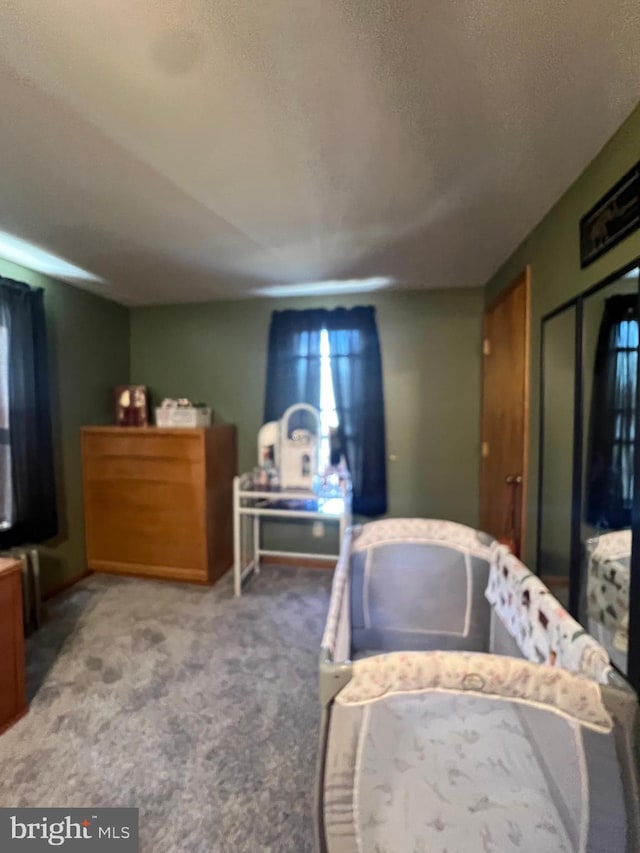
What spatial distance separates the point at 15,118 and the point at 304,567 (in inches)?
123

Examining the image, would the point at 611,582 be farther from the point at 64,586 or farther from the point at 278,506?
the point at 64,586

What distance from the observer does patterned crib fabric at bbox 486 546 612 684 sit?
113 centimetres

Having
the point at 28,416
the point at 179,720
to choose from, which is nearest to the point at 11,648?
the point at 179,720

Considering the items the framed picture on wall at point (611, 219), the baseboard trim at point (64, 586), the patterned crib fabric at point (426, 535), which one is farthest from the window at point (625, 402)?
the baseboard trim at point (64, 586)

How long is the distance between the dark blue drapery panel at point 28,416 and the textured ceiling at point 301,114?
62 cm

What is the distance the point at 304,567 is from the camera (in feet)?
11.7

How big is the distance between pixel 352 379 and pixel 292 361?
49 centimetres

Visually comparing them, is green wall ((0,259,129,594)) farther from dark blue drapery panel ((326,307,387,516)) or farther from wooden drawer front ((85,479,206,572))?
dark blue drapery panel ((326,307,387,516))

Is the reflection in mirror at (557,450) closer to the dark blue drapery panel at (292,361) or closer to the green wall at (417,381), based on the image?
the green wall at (417,381)

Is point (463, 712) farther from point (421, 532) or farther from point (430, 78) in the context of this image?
point (430, 78)

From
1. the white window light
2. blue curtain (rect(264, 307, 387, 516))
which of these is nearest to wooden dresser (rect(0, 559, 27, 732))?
the white window light

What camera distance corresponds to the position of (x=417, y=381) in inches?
134

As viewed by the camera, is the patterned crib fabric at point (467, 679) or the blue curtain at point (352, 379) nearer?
the patterned crib fabric at point (467, 679)

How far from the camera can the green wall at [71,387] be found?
300 centimetres
